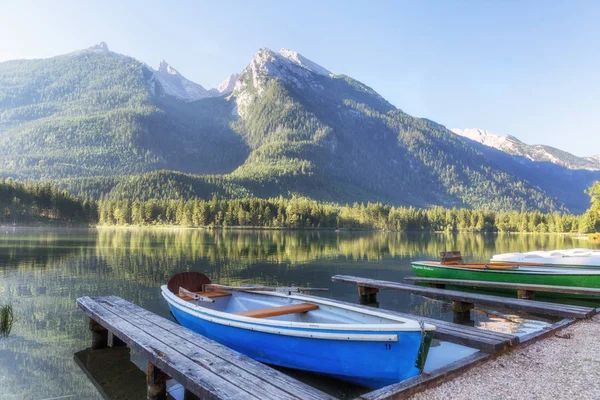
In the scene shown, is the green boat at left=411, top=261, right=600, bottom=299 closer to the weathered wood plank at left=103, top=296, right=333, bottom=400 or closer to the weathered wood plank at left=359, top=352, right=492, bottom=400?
the weathered wood plank at left=359, top=352, right=492, bottom=400

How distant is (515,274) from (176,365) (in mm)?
23126

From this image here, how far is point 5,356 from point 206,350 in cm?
910

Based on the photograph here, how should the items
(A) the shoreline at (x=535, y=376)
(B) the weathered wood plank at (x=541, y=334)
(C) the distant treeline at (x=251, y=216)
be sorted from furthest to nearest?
1. (C) the distant treeline at (x=251, y=216)
2. (B) the weathered wood plank at (x=541, y=334)
3. (A) the shoreline at (x=535, y=376)

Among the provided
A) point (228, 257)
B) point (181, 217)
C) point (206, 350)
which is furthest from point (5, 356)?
point (181, 217)

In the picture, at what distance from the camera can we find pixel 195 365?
372 inches

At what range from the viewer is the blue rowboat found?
988 cm

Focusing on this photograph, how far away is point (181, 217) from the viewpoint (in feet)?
570

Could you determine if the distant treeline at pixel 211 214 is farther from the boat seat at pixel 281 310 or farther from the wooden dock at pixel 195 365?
the wooden dock at pixel 195 365

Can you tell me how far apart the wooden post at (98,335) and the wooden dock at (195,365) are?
22.6 inches

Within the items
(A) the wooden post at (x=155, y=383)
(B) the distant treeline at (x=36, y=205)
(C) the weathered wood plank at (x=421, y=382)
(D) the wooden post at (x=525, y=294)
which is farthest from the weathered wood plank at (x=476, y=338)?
(B) the distant treeline at (x=36, y=205)

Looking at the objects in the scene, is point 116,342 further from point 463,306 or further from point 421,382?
point 463,306

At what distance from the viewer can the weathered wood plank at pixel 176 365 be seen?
806 cm

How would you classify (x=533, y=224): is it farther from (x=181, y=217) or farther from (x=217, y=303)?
(x=217, y=303)

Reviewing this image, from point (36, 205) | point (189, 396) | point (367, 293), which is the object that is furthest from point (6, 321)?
point (36, 205)
